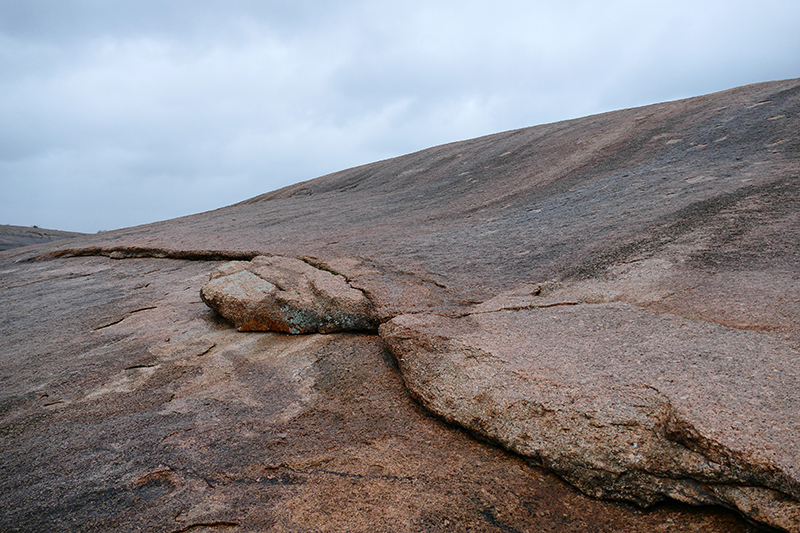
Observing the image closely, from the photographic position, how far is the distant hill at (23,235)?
1423 centimetres

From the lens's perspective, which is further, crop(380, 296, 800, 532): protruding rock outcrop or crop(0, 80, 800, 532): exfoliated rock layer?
crop(0, 80, 800, 532): exfoliated rock layer

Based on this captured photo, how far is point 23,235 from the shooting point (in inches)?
621

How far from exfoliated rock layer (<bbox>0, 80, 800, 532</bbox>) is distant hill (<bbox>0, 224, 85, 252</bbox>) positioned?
12.7 metres

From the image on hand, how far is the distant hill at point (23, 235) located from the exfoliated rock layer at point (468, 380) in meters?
12.7

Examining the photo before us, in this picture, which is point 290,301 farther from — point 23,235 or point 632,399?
point 23,235

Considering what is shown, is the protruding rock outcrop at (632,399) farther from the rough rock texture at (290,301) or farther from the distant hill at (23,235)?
the distant hill at (23,235)

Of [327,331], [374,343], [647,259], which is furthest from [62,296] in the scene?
[647,259]

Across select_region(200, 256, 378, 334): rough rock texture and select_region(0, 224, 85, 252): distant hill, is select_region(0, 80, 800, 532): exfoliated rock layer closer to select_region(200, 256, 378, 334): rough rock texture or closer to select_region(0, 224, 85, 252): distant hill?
select_region(200, 256, 378, 334): rough rock texture

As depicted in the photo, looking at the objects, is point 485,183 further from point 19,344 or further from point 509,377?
point 19,344

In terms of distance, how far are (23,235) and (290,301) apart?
17.4 m

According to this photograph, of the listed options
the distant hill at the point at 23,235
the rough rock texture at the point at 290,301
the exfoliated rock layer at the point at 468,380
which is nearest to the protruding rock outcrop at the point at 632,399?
the exfoliated rock layer at the point at 468,380

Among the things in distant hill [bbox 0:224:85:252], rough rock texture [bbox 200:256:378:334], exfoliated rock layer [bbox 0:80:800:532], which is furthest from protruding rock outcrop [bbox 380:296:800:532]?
distant hill [bbox 0:224:85:252]

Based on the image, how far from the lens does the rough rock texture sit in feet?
9.81

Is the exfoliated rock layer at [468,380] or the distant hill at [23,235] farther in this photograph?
the distant hill at [23,235]
